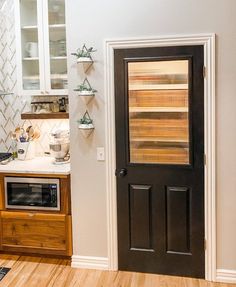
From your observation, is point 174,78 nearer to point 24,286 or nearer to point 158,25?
point 158,25

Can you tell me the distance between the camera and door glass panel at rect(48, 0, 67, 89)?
3920 millimetres

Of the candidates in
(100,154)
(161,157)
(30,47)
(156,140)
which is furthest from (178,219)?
(30,47)

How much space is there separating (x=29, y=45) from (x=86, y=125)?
4.11 ft

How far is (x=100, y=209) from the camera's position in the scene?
11.7ft

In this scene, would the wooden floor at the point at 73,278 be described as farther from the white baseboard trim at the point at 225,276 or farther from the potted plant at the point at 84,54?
the potted plant at the point at 84,54

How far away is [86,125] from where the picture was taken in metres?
3.42

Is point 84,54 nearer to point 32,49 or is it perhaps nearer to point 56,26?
point 56,26

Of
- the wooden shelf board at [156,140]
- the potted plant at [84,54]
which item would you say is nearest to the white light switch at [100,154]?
the wooden shelf board at [156,140]

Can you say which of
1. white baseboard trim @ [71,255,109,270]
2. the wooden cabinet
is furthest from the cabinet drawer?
white baseboard trim @ [71,255,109,270]

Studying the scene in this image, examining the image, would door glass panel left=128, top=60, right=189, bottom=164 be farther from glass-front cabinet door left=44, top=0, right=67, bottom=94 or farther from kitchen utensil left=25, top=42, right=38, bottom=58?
kitchen utensil left=25, top=42, right=38, bottom=58

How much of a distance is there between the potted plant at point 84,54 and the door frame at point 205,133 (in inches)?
5.6

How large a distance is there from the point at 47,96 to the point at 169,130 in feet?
5.41

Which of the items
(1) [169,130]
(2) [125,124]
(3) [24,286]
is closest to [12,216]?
(3) [24,286]

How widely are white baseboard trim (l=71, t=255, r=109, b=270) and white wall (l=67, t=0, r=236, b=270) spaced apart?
0.04 meters
